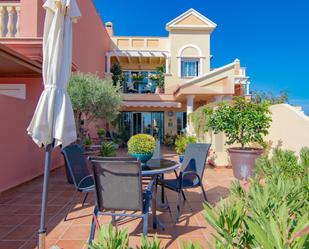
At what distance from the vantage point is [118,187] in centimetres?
448

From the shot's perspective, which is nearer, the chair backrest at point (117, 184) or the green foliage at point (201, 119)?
the chair backrest at point (117, 184)

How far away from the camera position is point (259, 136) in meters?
10.2

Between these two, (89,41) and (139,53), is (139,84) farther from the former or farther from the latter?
(89,41)

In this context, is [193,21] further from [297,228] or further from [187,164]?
[297,228]

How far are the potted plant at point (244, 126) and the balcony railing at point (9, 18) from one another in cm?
946

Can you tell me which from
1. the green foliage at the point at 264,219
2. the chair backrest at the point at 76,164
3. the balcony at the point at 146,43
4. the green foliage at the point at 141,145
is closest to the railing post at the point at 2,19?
the chair backrest at the point at 76,164

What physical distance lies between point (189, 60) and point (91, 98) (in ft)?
59.3

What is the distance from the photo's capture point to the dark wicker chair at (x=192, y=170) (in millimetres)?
6453

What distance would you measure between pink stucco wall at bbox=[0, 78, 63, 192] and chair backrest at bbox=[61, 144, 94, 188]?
2.92m

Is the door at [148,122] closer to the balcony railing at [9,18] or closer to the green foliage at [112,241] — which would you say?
the balcony railing at [9,18]

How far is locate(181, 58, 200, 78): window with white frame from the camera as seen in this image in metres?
27.6

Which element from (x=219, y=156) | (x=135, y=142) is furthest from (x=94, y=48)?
(x=135, y=142)

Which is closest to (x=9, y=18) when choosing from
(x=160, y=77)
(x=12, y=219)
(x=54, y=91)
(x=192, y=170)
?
(x=54, y=91)

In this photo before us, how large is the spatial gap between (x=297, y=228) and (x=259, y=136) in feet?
27.8
